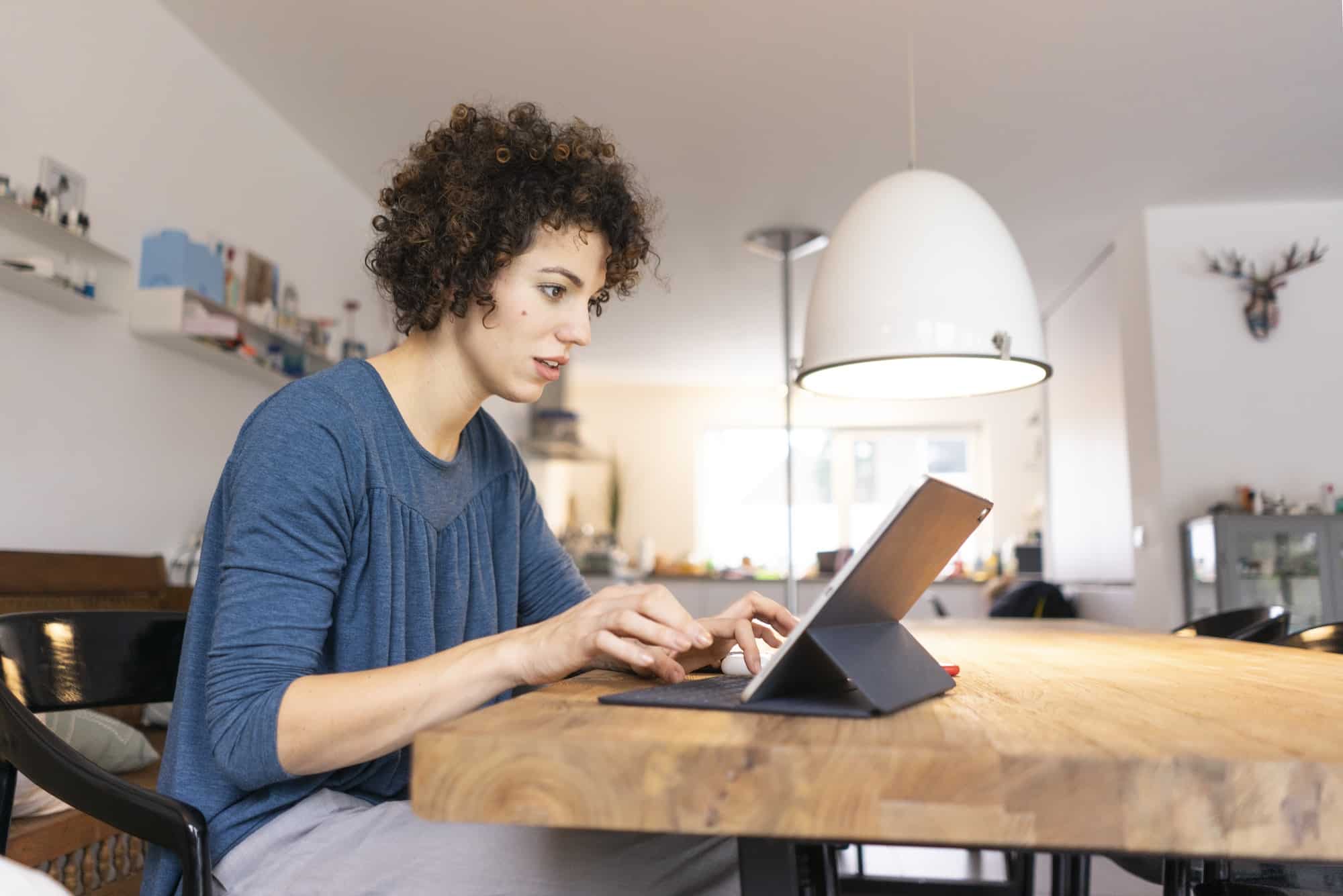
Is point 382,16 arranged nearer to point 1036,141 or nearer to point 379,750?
point 1036,141

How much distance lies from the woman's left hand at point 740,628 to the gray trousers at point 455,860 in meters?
0.25

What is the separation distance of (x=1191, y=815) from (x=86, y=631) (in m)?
1.14

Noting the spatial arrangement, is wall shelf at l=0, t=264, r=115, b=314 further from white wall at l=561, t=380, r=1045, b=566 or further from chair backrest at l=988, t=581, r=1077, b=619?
white wall at l=561, t=380, r=1045, b=566

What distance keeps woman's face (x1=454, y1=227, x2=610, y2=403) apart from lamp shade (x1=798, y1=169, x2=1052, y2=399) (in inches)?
27.7

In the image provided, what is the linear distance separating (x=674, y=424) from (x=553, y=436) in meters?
1.83

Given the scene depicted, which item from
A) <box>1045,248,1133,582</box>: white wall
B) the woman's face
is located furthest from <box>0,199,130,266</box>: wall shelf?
<box>1045,248,1133,582</box>: white wall

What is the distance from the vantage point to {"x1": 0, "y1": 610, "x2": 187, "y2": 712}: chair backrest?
1090 millimetres

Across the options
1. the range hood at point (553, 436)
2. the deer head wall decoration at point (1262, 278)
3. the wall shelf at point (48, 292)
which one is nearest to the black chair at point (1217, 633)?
the wall shelf at point (48, 292)

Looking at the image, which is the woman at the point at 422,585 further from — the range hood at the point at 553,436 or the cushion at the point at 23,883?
the range hood at the point at 553,436

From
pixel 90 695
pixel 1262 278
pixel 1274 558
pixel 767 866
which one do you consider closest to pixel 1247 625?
pixel 767 866

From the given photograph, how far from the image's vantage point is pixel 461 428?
128 cm

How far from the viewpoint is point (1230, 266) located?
4.72 m

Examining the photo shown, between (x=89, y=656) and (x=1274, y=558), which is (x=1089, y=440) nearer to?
(x=1274, y=558)

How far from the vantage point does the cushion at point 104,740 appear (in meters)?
1.89
